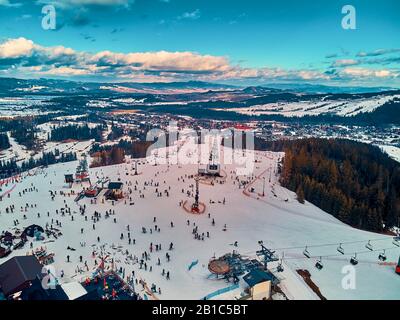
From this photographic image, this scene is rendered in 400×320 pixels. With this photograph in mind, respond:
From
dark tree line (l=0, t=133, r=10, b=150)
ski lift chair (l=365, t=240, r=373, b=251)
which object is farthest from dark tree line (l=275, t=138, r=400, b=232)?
dark tree line (l=0, t=133, r=10, b=150)

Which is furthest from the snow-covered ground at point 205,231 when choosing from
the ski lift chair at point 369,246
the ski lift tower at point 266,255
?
the ski lift tower at point 266,255

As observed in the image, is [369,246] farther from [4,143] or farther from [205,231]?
[4,143]

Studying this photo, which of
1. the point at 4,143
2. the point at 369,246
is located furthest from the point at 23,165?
the point at 369,246

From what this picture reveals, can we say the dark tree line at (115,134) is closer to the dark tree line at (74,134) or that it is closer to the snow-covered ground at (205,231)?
the dark tree line at (74,134)

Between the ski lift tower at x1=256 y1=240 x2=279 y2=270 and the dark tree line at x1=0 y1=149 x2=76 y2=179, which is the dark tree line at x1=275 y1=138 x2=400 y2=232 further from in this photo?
the dark tree line at x1=0 y1=149 x2=76 y2=179
